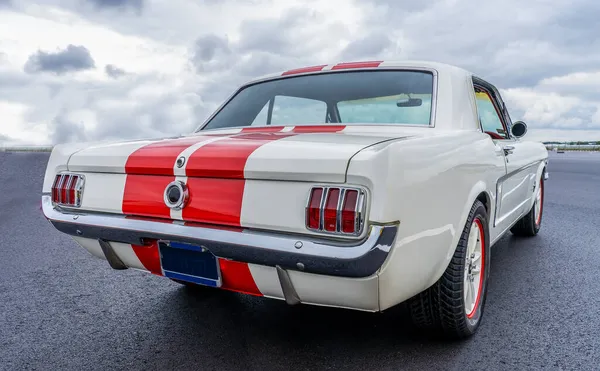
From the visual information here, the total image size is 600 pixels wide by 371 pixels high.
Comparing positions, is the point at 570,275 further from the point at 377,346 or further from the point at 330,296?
the point at 330,296

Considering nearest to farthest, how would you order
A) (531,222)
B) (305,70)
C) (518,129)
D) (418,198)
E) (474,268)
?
(418,198)
(474,268)
(305,70)
(518,129)
(531,222)

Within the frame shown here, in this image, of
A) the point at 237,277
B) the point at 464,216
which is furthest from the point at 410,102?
the point at 237,277

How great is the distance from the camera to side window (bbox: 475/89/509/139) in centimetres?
334

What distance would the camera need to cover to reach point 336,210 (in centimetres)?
186

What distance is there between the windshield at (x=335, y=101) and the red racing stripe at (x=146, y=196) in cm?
95

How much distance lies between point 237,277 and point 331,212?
542mm

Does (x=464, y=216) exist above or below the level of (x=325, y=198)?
below

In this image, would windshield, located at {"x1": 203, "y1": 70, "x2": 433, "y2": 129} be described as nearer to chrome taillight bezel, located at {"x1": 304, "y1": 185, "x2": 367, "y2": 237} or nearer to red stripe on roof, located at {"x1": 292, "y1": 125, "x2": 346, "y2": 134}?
red stripe on roof, located at {"x1": 292, "y1": 125, "x2": 346, "y2": 134}

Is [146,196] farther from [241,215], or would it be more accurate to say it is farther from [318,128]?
[318,128]

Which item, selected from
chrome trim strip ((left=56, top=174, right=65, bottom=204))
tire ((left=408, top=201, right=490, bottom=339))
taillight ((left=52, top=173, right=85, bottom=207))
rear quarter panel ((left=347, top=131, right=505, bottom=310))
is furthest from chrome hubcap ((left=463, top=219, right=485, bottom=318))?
chrome trim strip ((left=56, top=174, right=65, bottom=204))

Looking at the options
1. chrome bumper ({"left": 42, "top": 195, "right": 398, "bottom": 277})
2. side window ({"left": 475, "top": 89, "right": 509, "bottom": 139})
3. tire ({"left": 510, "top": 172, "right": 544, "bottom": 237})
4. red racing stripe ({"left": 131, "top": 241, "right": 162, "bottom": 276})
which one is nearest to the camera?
chrome bumper ({"left": 42, "top": 195, "right": 398, "bottom": 277})

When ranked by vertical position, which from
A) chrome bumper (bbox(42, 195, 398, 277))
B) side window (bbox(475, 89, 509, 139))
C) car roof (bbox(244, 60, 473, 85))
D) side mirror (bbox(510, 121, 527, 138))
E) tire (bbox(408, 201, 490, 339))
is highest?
car roof (bbox(244, 60, 473, 85))

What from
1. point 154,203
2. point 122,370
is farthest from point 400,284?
point 122,370

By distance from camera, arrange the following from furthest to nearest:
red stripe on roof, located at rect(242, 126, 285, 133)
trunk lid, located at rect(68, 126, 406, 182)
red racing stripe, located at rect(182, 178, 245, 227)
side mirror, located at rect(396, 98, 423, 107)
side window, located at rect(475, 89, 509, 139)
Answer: side window, located at rect(475, 89, 509, 139)
red stripe on roof, located at rect(242, 126, 285, 133)
side mirror, located at rect(396, 98, 423, 107)
red racing stripe, located at rect(182, 178, 245, 227)
trunk lid, located at rect(68, 126, 406, 182)
